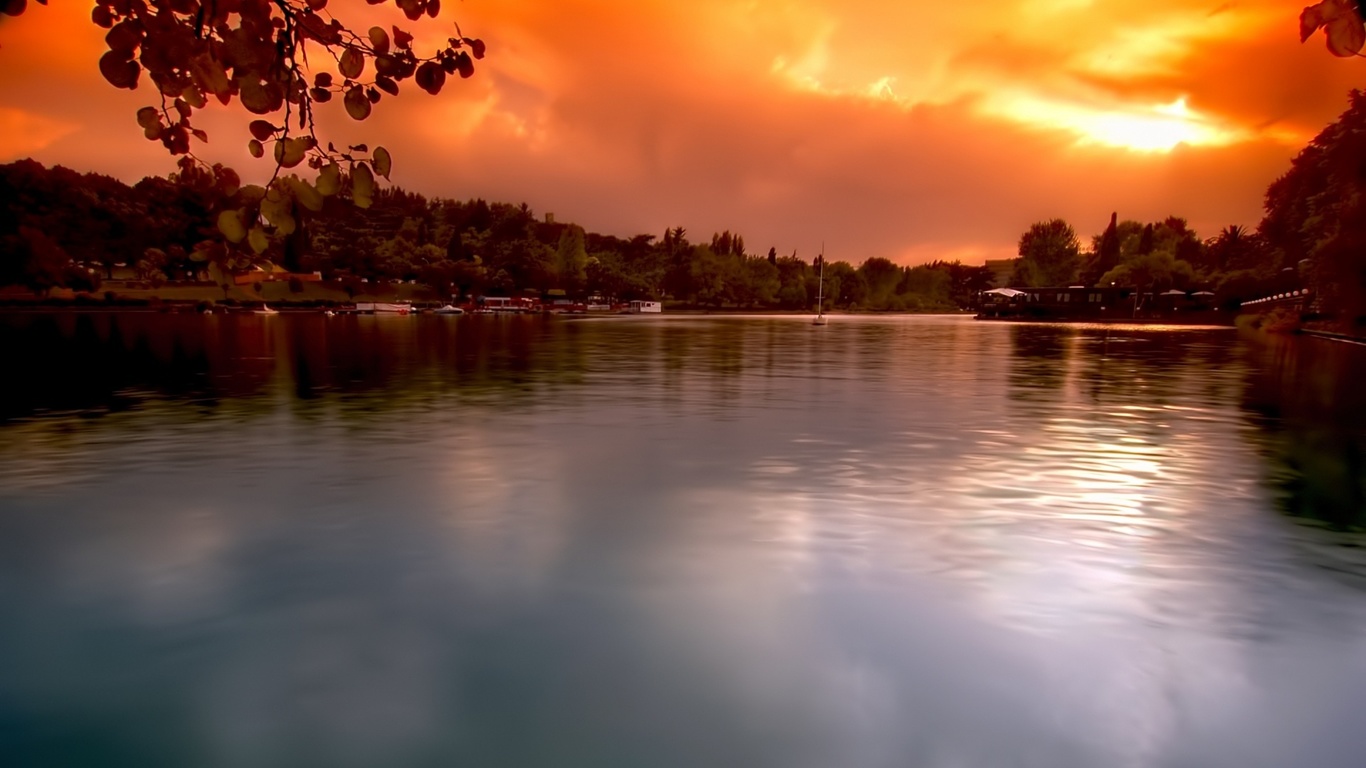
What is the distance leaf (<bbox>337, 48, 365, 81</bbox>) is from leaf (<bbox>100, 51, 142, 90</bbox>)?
764 mm

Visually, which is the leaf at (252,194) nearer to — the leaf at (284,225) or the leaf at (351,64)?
the leaf at (284,225)

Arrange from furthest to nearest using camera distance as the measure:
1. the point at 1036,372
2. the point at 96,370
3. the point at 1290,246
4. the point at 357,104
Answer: the point at 1290,246, the point at 1036,372, the point at 96,370, the point at 357,104

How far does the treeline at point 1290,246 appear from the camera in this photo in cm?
5100

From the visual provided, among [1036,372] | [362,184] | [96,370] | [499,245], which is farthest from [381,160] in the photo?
[499,245]

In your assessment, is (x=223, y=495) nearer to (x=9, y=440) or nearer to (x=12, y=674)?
(x=12, y=674)

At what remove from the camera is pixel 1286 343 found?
58.2 metres

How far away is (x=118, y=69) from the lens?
308 centimetres

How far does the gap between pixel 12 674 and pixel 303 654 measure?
7.57 ft

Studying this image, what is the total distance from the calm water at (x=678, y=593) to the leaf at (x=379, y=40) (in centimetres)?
464

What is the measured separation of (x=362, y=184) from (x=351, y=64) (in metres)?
0.81

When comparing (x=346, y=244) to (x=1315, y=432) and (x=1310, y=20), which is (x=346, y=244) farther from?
(x=1310, y=20)

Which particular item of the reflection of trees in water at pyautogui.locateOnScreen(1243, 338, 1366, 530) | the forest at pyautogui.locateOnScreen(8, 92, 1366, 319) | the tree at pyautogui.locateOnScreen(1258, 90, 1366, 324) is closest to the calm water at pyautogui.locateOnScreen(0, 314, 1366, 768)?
the reflection of trees in water at pyautogui.locateOnScreen(1243, 338, 1366, 530)

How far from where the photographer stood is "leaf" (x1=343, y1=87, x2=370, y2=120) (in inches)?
139

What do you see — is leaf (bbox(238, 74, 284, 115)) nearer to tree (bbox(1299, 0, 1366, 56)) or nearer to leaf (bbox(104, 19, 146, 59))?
leaf (bbox(104, 19, 146, 59))
